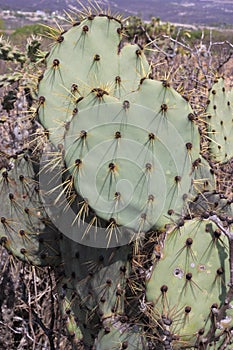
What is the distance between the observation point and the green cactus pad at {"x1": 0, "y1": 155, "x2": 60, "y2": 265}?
179 cm

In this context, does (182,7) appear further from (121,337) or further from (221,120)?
(121,337)

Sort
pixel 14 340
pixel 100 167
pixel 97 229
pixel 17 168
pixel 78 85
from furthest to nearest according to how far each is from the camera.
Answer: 1. pixel 14 340
2. pixel 17 168
3. pixel 78 85
4. pixel 97 229
5. pixel 100 167

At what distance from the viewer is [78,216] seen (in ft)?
5.35

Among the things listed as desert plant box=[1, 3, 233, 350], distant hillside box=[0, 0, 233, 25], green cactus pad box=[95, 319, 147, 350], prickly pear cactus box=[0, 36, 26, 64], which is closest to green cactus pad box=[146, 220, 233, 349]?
desert plant box=[1, 3, 233, 350]

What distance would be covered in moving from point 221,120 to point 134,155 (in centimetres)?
134

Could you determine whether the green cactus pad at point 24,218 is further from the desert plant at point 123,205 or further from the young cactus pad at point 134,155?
the young cactus pad at point 134,155

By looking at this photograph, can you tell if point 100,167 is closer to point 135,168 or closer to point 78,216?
point 135,168

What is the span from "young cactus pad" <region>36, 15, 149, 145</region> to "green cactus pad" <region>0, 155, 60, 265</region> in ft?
0.78

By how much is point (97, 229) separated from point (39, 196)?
31 centimetres

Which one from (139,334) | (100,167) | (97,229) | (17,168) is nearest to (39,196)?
(17,168)

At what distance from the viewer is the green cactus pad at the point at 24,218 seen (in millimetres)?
1791

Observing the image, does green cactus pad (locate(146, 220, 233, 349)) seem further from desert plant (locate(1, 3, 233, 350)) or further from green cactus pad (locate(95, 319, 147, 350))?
green cactus pad (locate(95, 319, 147, 350))

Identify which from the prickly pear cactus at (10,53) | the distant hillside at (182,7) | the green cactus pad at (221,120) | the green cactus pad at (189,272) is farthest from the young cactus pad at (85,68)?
the distant hillside at (182,7)

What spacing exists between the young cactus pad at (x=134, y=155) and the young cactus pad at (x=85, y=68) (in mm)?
177
